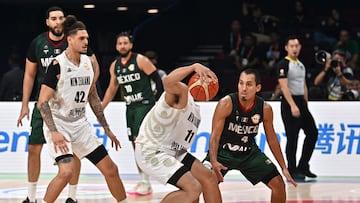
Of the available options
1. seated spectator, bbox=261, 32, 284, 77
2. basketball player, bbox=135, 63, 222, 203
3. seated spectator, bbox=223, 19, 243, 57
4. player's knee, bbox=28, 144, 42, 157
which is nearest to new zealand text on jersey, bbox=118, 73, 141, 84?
player's knee, bbox=28, 144, 42, 157

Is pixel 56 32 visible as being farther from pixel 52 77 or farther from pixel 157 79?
pixel 157 79

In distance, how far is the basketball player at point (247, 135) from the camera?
8.94 metres

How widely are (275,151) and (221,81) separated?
8.13 meters

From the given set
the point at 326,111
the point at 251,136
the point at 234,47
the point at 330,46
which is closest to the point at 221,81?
the point at 234,47

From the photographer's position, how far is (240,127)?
9.05 metres

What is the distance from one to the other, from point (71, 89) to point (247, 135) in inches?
68.6

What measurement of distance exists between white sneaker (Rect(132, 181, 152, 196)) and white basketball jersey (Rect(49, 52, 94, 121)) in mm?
2433

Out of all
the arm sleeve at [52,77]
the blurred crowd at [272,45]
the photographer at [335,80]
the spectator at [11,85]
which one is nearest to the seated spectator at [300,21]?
the blurred crowd at [272,45]

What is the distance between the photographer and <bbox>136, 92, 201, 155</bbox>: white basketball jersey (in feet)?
27.5

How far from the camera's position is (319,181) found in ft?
40.9

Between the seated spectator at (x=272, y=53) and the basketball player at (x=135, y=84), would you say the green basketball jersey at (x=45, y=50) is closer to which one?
the basketball player at (x=135, y=84)

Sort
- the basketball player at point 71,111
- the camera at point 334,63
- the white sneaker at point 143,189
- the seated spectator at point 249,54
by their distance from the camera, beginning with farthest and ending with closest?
the seated spectator at point 249,54 → the camera at point 334,63 → the white sneaker at point 143,189 → the basketball player at point 71,111

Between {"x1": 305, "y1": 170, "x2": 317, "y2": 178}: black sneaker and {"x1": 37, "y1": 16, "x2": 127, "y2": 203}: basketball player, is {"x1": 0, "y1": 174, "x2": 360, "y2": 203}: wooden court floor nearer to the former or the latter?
{"x1": 305, "y1": 170, "x2": 317, "y2": 178}: black sneaker

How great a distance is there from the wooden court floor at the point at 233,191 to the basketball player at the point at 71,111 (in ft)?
5.69
